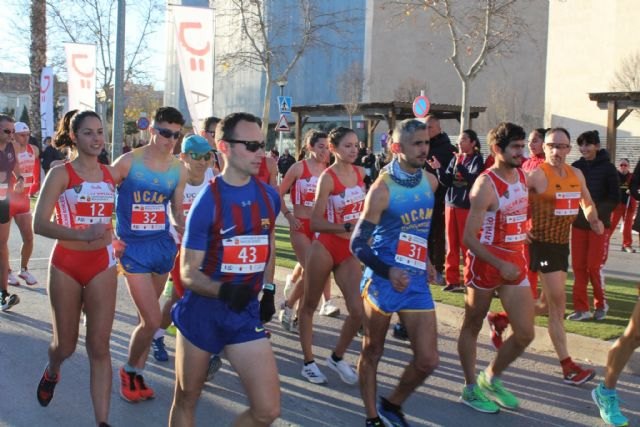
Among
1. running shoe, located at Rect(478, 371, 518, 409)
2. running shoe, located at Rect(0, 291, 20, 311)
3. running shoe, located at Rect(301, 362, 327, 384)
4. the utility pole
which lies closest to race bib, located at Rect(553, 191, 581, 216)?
running shoe, located at Rect(478, 371, 518, 409)

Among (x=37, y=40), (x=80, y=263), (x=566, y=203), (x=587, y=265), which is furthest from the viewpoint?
(x=37, y=40)

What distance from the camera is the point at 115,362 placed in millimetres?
6617

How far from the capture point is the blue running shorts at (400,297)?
15.1 feet

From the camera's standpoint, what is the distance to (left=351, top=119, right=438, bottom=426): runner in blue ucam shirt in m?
4.57

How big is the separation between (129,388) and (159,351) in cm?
113

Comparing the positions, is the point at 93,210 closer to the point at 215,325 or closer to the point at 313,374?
the point at 215,325

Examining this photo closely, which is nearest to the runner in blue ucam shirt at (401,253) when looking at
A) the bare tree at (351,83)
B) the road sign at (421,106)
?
the road sign at (421,106)

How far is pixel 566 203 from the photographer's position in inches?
252

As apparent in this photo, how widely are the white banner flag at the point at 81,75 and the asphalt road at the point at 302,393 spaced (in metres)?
11.6

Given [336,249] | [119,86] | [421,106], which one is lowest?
[336,249]

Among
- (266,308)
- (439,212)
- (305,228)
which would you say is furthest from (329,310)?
(266,308)

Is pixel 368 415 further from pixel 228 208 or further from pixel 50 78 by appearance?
pixel 50 78

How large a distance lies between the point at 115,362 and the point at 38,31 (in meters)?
22.1

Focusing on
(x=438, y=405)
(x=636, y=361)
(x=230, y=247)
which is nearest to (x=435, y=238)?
(x=636, y=361)
